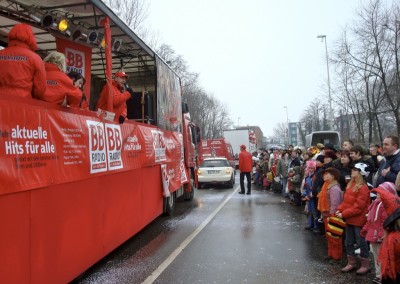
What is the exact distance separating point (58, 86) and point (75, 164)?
920mm

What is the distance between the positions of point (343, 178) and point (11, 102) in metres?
5.27

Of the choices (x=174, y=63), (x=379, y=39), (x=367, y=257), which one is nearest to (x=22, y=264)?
(x=367, y=257)

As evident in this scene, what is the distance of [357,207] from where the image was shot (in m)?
5.18

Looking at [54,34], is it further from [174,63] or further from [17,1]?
[174,63]

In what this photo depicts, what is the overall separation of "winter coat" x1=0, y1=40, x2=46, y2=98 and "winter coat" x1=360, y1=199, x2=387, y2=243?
13.1 feet

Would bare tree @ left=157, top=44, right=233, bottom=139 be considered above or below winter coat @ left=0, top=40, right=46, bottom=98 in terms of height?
above

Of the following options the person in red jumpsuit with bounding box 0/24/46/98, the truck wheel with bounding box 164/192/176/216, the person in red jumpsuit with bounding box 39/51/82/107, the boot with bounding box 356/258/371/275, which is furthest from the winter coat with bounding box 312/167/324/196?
the person in red jumpsuit with bounding box 0/24/46/98

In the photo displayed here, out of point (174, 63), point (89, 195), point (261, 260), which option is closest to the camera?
point (89, 195)

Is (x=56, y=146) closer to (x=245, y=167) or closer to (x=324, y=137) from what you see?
(x=245, y=167)

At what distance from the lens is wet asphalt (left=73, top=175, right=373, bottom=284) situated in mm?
5082

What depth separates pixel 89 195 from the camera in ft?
15.8

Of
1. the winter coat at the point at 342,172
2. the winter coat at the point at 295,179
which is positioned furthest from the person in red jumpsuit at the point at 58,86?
the winter coat at the point at 295,179

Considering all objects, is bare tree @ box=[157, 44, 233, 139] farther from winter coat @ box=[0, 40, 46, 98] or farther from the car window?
winter coat @ box=[0, 40, 46, 98]

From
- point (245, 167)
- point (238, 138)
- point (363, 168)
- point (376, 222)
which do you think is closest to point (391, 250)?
point (376, 222)
